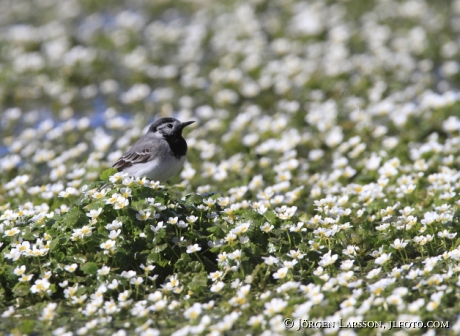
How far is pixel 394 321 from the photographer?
4.12 metres

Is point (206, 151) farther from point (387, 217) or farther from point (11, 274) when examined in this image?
point (11, 274)

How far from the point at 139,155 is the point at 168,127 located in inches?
17.7

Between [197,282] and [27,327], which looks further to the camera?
[197,282]

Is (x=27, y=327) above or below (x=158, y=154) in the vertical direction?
below

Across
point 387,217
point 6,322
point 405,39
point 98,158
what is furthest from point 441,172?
point 405,39

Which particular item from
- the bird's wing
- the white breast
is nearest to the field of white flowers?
the white breast

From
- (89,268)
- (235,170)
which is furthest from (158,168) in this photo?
(89,268)

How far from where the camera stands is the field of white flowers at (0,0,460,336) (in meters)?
4.56

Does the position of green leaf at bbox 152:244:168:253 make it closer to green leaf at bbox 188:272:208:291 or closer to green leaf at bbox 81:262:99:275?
green leaf at bbox 188:272:208:291

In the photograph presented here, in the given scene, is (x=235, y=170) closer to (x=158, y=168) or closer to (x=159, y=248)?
(x=158, y=168)

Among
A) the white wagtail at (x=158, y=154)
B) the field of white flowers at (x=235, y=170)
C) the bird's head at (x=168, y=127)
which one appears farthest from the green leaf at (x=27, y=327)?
the bird's head at (x=168, y=127)

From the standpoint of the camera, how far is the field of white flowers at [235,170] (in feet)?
15.0

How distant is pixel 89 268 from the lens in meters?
4.86

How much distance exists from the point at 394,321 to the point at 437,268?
810mm
